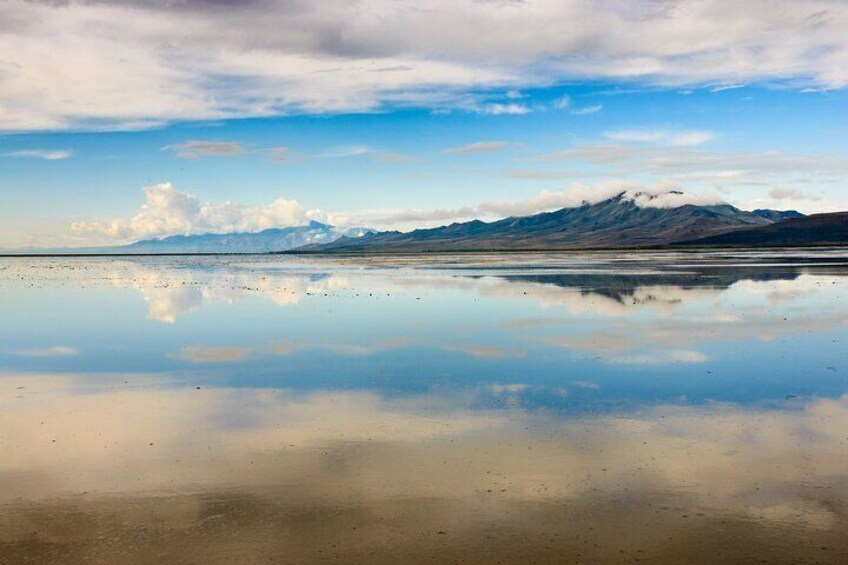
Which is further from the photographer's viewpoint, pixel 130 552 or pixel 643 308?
pixel 643 308

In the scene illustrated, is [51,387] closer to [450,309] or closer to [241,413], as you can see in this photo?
[241,413]

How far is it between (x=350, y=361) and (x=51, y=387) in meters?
8.67

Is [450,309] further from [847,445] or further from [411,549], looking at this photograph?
[411,549]

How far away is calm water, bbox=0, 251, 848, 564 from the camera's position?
9.45 meters

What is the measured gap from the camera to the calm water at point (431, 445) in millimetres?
9453

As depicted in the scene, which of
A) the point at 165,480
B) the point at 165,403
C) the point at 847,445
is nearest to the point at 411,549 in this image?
the point at 165,480

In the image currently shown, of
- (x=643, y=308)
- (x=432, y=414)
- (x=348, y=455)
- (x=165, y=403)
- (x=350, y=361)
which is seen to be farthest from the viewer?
(x=643, y=308)

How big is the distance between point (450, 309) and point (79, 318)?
1964 centimetres

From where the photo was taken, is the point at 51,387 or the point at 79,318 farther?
the point at 79,318

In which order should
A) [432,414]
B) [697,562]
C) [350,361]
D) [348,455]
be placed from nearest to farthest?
1. [697,562]
2. [348,455]
3. [432,414]
4. [350,361]

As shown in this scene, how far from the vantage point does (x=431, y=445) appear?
44.0ft

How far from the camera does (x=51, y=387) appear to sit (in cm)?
1961

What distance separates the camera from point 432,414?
15.7 metres

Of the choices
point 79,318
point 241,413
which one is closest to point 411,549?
point 241,413
